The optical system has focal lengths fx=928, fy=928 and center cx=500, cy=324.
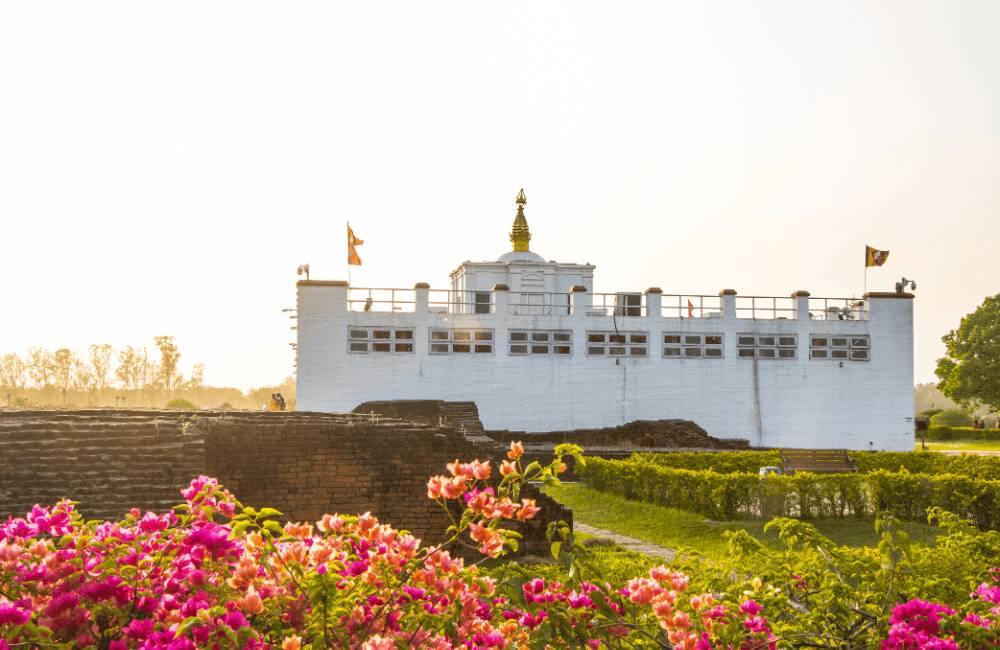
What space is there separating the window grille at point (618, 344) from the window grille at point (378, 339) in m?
6.84

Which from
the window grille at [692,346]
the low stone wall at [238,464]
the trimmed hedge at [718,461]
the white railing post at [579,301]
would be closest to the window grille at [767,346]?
the window grille at [692,346]

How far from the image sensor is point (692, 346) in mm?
35375

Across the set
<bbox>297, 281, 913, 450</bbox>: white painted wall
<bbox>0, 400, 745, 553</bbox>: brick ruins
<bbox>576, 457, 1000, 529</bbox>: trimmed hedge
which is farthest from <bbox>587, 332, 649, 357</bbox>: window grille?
<bbox>0, 400, 745, 553</bbox>: brick ruins

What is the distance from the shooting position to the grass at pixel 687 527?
14.2m

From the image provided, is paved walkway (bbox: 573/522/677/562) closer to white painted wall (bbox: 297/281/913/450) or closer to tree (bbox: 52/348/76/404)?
white painted wall (bbox: 297/281/913/450)

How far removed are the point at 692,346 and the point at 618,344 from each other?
9.58ft

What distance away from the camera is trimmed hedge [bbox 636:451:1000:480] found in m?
20.8

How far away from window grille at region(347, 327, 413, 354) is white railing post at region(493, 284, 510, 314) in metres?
3.38

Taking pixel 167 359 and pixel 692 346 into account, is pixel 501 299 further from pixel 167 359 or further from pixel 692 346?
pixel 167 359

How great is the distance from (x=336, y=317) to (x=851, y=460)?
17777mm

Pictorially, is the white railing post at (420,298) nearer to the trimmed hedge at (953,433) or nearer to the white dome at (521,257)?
the white dome at (521,257)

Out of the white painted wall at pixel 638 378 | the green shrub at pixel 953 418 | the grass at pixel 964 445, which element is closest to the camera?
the white painted wall at pixel 638 378

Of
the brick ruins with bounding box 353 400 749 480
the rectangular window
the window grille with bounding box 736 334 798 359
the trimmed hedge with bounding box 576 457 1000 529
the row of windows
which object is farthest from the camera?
the rectangular window

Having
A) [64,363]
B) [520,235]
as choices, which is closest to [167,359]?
[64,363]
